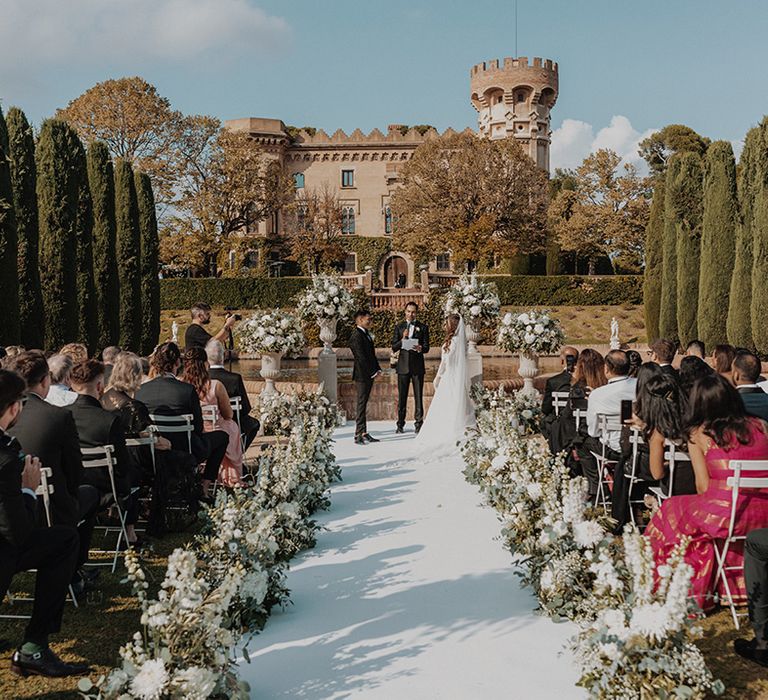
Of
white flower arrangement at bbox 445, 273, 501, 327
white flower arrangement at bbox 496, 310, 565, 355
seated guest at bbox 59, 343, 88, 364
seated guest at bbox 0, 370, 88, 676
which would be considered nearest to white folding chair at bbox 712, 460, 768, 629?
seated guest at bbox 0, 370, 88, 676

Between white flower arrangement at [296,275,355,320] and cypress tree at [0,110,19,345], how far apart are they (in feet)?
18.0

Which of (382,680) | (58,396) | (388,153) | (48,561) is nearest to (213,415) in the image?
(58,396)

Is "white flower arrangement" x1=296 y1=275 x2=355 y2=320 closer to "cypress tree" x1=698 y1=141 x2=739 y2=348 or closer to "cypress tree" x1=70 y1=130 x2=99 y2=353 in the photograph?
"cypress tree" x1=70 y1=130 x2=99 y2=353

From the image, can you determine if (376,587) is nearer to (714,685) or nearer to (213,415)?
(714,685)

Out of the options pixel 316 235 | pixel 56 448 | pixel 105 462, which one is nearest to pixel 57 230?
pixel 105 462

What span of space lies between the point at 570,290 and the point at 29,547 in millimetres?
35472

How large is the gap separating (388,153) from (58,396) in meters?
50.9

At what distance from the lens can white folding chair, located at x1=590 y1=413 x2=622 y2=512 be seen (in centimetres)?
601

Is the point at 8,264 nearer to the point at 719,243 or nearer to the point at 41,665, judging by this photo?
the point at 41,665

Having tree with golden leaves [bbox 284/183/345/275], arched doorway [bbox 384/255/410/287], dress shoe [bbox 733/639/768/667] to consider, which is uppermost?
tree with golden leaves [bbox 284/183/345/275]

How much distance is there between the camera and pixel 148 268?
22.6m

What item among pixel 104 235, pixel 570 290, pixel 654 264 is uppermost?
pixel 104 235

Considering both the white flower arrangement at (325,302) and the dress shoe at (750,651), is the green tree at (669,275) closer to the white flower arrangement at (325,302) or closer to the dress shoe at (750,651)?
the white flower arrangement at (325,302)

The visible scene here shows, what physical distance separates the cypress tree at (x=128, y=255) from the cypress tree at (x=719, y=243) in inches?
593
